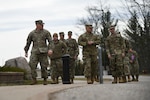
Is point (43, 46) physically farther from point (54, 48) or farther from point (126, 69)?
point (126, 69)

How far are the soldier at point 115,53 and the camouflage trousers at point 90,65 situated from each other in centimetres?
48

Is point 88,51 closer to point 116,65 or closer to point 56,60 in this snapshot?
point 116,65

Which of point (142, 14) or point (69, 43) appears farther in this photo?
point (142, 14)

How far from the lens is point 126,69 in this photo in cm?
1557

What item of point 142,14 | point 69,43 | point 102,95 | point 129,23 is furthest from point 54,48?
point 129,23

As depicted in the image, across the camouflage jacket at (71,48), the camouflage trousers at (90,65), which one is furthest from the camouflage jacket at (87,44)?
the camouflage jacket at (71,48)

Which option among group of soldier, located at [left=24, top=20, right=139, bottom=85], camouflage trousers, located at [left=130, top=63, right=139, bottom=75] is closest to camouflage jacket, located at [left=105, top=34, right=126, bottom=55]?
group of soldier, located at [left=24, top=20, right=139, bottom=85]

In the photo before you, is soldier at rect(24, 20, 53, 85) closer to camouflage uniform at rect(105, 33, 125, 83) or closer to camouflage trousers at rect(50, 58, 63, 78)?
camouflage trousers at rect(50, 58, 63, 78)

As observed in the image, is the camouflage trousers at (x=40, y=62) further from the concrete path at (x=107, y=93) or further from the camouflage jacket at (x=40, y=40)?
the concrete path at (x=107, y=93)

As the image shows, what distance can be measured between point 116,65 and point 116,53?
36 cm

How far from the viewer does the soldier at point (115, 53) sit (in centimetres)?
→ 1440

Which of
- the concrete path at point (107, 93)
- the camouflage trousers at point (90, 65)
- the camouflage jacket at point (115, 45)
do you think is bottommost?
the concrete path at point (107, 93)

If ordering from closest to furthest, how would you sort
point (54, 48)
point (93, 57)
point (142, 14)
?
point (93, 57), point (54, 48), point (142, 14)

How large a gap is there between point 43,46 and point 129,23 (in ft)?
148
